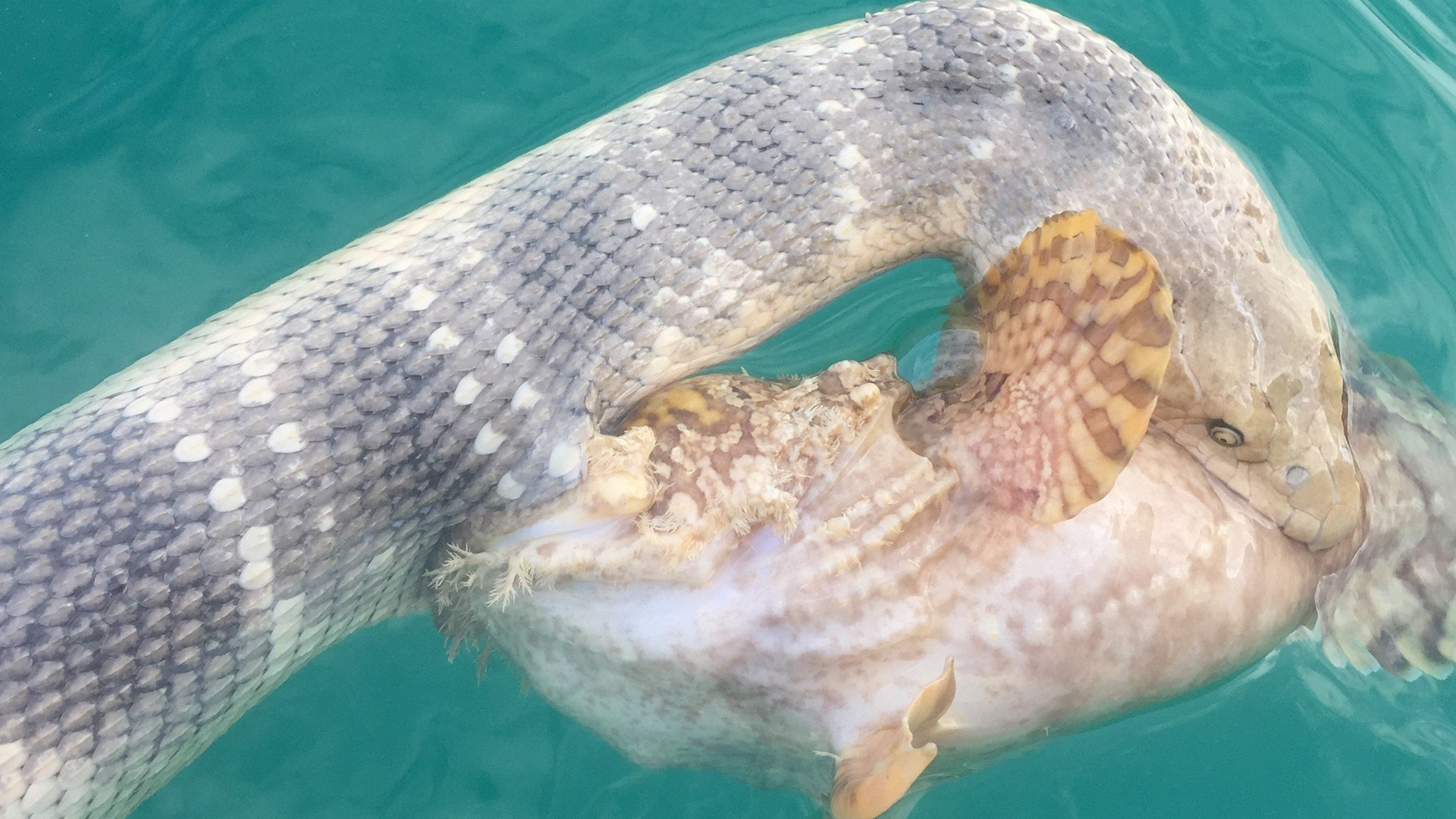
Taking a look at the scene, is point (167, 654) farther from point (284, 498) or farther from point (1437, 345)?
point (1437, 345)

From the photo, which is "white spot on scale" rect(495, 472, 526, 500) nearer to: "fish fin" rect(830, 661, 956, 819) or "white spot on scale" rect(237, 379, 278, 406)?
"white spot on scale" rect(237, 379, 278, 406)

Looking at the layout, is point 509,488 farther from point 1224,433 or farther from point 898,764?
point 1224,433

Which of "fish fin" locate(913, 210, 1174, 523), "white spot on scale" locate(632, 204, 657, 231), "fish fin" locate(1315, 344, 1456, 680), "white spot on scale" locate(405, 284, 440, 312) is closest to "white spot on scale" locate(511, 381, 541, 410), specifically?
"white spot on scale" locate(405, 284, 440, 312)

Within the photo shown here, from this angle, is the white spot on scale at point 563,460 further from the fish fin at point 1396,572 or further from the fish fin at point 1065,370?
the fish fin at point 1396,572

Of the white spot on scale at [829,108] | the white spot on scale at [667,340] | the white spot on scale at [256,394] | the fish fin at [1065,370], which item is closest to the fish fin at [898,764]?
the fish fin at [1065,370]

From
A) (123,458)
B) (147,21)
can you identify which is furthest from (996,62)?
(147,21)
